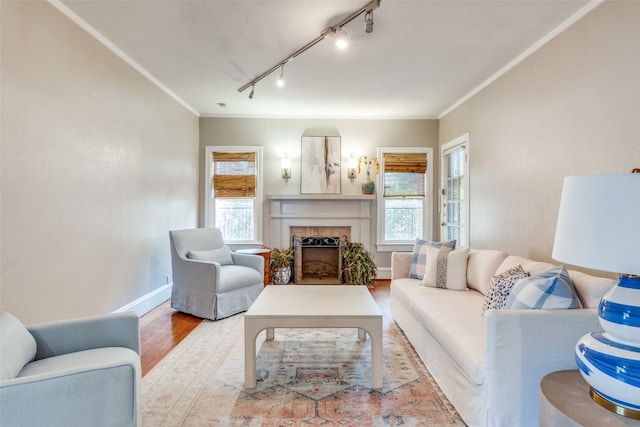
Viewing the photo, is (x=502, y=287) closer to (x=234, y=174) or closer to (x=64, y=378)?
(x=64, y=378)

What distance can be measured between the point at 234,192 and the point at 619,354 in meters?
4.84

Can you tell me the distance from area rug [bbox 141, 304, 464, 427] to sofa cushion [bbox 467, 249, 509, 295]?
80cm

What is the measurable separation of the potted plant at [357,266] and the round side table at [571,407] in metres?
3.43

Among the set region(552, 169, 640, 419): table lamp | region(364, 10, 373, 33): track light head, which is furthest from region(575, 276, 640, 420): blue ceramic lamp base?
region(364, 10, 373, 33): track light head

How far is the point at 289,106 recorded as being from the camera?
472 centimetres

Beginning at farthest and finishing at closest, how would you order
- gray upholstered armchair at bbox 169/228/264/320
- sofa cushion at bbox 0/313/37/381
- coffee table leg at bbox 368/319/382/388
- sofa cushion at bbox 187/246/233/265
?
1. sofa cushion at bbox 187/246/233/265
2. gray upholstered armchair at bbox 169/228/264/320
3. coffee table leg at bbox 368/319/382/388
4. sofa cushion at bbox 0/313/37/381

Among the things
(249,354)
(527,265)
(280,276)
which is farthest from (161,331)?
(527,265)

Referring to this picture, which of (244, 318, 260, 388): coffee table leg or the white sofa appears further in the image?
(244, 318, 260, 388): coffee table leg

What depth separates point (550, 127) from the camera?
267 cm

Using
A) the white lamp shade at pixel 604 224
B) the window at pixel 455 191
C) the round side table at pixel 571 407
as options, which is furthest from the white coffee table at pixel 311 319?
the window at pixel 455 191

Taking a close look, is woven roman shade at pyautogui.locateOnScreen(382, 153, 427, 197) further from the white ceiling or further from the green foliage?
the green foliage

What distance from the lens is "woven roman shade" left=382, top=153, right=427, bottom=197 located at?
5266 mm

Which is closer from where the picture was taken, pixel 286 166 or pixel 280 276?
pixel 280 276

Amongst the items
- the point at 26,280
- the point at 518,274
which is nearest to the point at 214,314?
the point at 26,280
